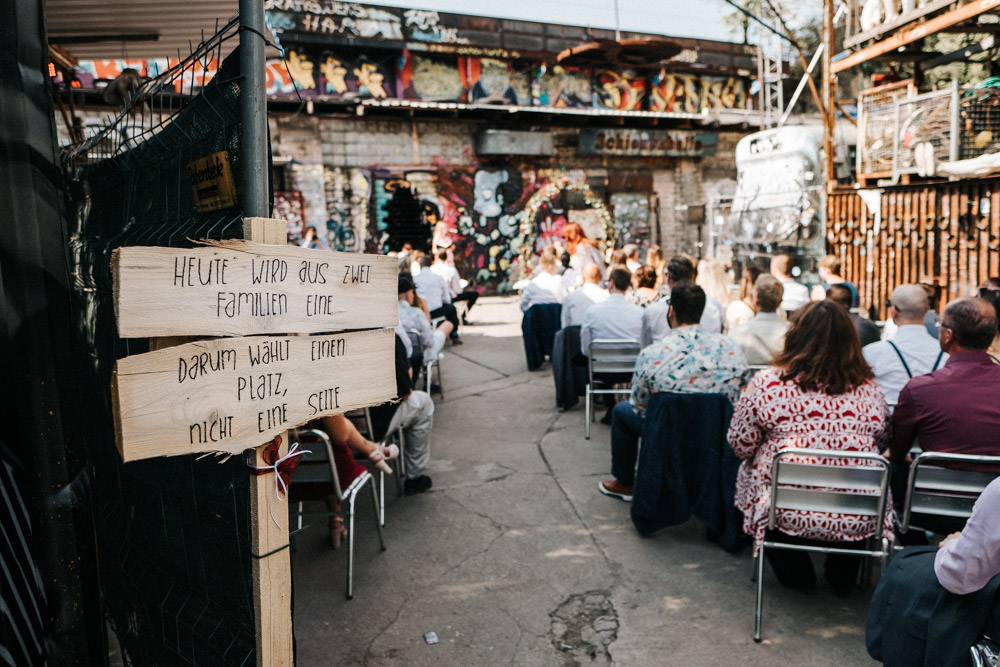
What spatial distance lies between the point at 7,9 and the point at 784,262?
6.13 m

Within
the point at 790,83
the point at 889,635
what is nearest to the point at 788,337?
the point at 889,635

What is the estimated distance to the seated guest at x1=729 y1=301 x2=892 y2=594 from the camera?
3.19 m

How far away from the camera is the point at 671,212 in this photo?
2088 centimetres

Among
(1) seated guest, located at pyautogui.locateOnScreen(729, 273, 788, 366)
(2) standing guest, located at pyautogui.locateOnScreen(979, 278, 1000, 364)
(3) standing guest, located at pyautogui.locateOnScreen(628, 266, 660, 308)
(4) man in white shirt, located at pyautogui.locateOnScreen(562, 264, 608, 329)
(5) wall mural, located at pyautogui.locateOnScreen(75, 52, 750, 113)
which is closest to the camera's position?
(2) standing guest, located at pyautogui.locateOnScreen(979, 278, 1000, 364)

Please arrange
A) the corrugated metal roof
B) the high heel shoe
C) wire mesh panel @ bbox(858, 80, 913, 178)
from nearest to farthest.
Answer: the high heel shoe
the corrugated metal roof
wire mesh panel @ bbox(858, 80, 913, 178)

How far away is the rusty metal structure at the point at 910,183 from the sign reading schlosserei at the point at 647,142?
28.0 feet

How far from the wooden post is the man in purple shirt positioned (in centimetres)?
272

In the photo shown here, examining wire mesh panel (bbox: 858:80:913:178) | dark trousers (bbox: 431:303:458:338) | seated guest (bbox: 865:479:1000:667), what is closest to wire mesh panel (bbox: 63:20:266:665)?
seated guest (bbox: 865:479:1000:667)

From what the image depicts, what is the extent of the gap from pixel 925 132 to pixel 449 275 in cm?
670

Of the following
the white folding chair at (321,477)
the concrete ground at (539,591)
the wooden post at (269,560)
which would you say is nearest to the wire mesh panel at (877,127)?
the concrete ground at (539,591)

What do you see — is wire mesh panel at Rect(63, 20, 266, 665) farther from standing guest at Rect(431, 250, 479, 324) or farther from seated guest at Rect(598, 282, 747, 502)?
standing guest at Rect(431, 250, 479, 324)

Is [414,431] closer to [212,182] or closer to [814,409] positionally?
[814,409]

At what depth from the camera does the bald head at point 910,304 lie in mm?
4020

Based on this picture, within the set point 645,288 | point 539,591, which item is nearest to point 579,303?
point 645,288
